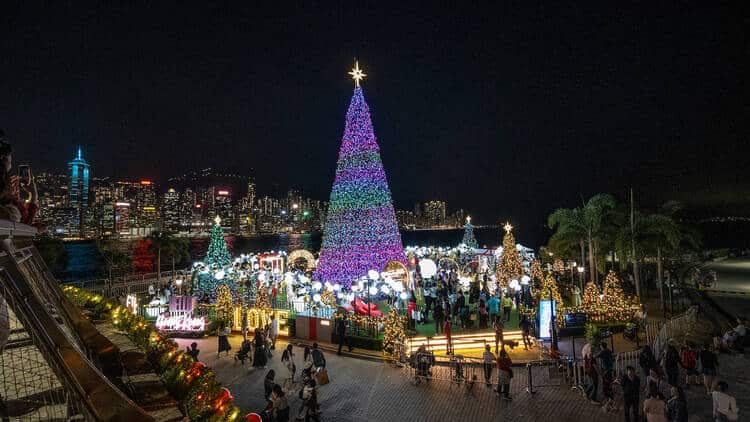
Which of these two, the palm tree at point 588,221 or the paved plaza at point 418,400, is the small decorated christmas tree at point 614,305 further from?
the palm tree at point 588,221

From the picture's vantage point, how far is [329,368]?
12250 mm

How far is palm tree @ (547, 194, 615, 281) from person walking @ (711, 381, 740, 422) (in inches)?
717

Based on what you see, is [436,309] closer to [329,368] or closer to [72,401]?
[329,368]

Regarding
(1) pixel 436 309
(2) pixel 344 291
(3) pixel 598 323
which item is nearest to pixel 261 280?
(2) pixel 344 291

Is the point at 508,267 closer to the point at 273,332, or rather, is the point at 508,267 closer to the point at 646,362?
the point at 646,362

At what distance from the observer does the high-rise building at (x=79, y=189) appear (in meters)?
153

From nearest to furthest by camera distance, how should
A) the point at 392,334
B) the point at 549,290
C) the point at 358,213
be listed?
the point at 392,334 < the point at 549,290 < the point at 358,213

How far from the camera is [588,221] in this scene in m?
24.7

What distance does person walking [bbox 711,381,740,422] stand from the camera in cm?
661

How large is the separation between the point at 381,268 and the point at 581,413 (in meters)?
12.8

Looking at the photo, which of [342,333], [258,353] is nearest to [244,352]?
[258,353]

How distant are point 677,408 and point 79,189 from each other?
196 metres

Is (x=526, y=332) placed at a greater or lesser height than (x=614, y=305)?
lesser

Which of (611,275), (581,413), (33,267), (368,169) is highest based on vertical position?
(368,169)
